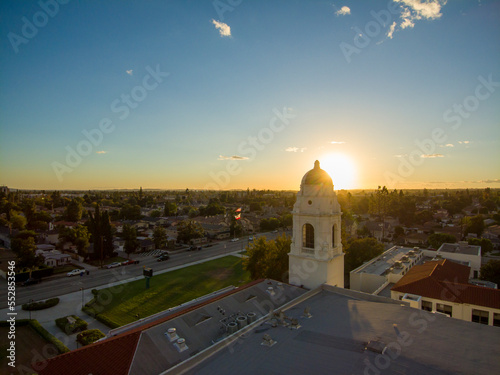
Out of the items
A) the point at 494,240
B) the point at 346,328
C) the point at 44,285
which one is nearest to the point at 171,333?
the point at 346,328

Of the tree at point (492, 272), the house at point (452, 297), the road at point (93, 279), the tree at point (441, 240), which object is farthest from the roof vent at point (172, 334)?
the tree at point (441, 240)

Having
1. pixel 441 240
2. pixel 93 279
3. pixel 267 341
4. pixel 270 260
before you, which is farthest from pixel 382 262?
pixel 93 279

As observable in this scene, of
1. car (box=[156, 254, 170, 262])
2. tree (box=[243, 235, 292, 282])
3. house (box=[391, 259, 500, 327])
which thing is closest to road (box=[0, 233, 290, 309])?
car (box=[156, 254, 170, 262])

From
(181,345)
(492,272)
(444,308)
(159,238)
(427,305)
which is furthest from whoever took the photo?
(159,238)

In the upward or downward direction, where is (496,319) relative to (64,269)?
upward

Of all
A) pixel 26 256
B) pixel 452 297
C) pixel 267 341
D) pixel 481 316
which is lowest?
pixel 481 316

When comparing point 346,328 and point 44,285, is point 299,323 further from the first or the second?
point 44,285

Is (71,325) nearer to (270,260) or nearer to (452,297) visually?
(270,260)

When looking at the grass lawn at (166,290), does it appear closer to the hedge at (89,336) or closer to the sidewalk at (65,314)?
the sidewalk at (65,314)
